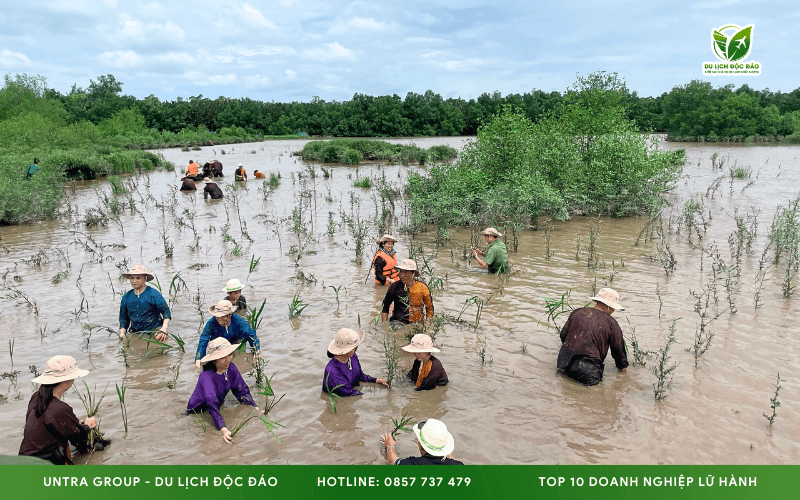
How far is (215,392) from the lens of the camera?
4.91 m

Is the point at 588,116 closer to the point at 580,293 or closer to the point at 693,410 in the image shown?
the point at 580,293

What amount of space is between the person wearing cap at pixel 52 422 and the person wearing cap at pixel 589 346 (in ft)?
16.5

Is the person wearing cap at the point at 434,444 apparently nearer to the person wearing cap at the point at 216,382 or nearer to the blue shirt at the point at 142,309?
the person wearing cap at the point at 216,382

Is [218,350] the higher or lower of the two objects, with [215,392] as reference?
higher

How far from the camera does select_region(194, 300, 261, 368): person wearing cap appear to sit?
19.5 ft

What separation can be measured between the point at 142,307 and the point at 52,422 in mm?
2844

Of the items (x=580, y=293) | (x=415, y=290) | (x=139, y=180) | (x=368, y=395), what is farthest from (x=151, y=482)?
(x=139, y=180)

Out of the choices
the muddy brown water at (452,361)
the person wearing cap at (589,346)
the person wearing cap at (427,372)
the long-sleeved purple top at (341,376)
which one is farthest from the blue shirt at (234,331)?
the person wearing cap at (589,346)

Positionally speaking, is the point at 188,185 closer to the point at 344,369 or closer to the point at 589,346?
the point at 344,369

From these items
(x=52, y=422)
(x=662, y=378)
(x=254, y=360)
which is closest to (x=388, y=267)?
(x=254, y=360)

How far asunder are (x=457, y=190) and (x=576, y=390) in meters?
9.40

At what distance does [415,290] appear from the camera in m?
7.15

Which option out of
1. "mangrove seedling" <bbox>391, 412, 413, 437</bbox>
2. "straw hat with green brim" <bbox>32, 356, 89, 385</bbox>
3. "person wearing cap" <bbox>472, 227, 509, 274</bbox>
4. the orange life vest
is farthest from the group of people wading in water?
"person wearing cap" <bbox>472, 227, 509, 274</bbox>

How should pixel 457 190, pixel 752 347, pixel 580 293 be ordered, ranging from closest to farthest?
pixel 752 347
pixel 580 293
pixel 457 190
